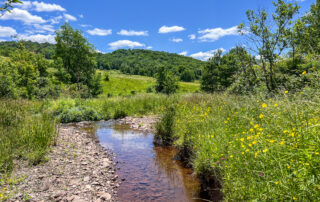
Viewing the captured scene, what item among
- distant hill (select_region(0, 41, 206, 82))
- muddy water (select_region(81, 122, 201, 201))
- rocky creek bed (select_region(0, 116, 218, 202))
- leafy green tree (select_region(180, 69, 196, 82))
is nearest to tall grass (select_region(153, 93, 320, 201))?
muddy water (select_region(81, 122, 201, 201))

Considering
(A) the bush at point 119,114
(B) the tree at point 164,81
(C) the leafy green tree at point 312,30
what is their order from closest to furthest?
(C) the leafy green tree at point 312,30
(A) the bush at point 119,114
(B) the tree at point 164,81

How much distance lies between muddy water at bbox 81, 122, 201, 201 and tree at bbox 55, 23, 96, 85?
2997cm

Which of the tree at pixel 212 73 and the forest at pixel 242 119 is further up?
the tree at pixel 212 73

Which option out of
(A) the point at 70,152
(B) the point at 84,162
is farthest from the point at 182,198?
(A) the point at 70,152

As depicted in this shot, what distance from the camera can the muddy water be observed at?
14.7 ft

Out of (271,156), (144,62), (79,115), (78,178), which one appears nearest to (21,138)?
(78,178)

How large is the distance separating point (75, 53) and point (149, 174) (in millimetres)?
34706

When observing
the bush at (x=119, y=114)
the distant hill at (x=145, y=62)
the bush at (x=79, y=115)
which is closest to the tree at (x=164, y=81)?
Result: the bush at (x=119, y=114)

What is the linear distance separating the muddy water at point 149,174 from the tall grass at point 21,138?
221 centimetres

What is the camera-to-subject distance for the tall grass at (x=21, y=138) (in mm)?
4414

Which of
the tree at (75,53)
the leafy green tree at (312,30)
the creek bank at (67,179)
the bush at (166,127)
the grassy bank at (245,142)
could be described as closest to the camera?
the grassy bank at (245,142)

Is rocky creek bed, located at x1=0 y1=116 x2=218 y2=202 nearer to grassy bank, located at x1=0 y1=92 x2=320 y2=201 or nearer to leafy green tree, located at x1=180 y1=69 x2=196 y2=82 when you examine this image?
grassy bank, located at x1=0 y1=92 x2=320 y2=201

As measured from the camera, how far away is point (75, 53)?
35.2 meters

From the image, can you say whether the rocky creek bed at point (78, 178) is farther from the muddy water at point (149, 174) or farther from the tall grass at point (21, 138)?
the tall grass at point (21, 138)
